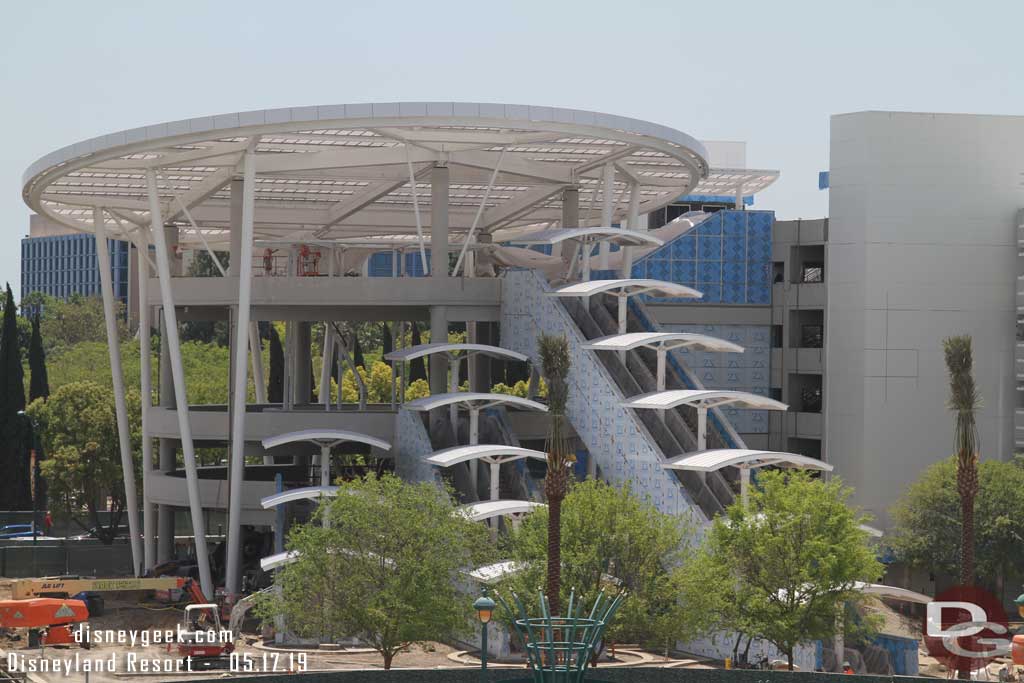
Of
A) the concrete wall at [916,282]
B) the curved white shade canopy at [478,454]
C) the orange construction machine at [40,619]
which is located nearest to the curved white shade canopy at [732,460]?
A: the curved white shade canopy at [478,454]

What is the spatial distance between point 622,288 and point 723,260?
24803 millimetres

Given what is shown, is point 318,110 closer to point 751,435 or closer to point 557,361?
point 557,361

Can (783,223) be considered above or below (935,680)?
above

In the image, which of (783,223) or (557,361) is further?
(783,223)

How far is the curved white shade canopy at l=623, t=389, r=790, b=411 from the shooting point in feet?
183

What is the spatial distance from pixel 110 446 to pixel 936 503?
157 ft

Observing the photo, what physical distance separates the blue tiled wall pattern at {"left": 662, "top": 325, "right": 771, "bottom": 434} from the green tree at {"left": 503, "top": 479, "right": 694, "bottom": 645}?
112 feet

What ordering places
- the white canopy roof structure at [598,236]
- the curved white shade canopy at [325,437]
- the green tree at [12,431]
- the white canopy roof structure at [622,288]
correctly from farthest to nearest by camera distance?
the green tree at [12,431], the white canopy roof structure at [598,236], the white canopy roof structure at [622,288], the curved white shade canopy at [325,437]

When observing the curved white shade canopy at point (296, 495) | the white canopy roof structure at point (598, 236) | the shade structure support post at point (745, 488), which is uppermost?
the white canopy roof structure at point (598, 236)

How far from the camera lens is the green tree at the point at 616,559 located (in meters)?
48.0

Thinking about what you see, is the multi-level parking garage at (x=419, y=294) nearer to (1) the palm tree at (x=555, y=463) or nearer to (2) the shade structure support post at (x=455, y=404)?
(2) the shade structure support post at (x=455, y=404)

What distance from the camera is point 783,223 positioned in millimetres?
84312

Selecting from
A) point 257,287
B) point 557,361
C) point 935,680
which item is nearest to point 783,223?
point 257,287

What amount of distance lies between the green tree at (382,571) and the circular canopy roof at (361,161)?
13446 mm
